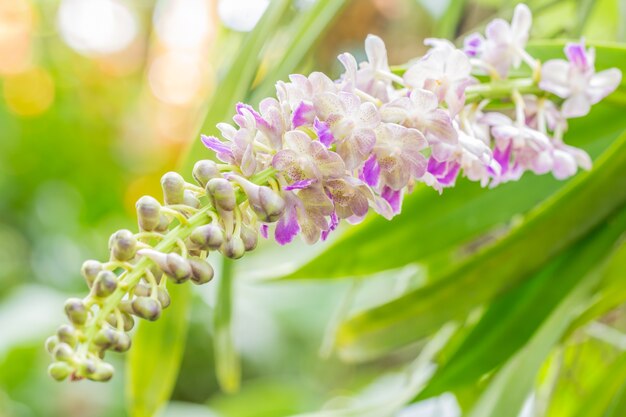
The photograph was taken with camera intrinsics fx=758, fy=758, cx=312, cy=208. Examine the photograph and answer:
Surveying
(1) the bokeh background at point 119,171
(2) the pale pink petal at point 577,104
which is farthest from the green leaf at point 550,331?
(1) the bokeh background at point 119,171

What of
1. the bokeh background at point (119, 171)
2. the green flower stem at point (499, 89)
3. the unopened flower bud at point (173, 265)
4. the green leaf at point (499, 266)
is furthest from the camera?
the bokeh background at point (119, 171)

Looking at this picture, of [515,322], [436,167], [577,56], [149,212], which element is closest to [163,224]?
[149,212]

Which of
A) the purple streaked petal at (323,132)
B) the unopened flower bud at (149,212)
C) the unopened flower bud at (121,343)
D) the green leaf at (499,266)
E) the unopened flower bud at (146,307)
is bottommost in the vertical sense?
the unopened flower bud at (121,343)

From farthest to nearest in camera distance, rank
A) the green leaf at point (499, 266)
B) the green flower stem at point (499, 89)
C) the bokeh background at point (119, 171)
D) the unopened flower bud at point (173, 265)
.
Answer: the bokeh background at point (119, 171) → the green leaf at point (499, 266) → the green flower stem at point (499, 89) → the unopened flower bud at point (173, 265)

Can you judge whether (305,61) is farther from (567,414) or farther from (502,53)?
(567,414)

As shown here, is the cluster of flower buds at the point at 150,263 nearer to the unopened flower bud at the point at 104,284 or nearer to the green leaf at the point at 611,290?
the unopened flower bud at the point at 104,284

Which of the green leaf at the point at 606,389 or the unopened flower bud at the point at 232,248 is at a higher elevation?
the unopened flower bud at the point at 232,248

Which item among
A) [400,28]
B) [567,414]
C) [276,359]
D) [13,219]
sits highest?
[13,219]

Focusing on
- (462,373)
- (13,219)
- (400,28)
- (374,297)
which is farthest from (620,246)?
(13,219)
